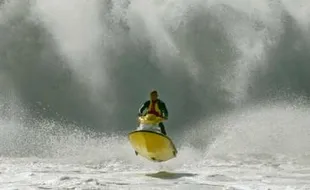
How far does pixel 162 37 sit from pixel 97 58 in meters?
1.97

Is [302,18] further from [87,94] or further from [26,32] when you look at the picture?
[26,32]

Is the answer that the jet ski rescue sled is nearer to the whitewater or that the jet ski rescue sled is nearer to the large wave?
the whitewater

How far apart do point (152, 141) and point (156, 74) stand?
6622 mm

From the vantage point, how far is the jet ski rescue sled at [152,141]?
32.5 feet

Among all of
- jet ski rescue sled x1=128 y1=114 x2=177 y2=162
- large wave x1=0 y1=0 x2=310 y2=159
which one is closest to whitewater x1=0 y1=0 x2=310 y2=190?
large wave x1=0 y1=0 x2=310 y2=159

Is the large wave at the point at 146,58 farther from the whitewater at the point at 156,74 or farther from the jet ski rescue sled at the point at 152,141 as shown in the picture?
the jet ski rescue sled at the point at 152,141

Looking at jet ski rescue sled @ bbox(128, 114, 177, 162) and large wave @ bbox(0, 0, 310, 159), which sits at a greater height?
large wave @ bbox(0, 0, 310, 159)

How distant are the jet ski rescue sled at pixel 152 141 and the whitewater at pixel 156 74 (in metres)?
1.91

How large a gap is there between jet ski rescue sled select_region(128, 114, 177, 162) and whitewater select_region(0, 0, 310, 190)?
191 cm

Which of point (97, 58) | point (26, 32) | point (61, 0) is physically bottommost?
point (97, 58)

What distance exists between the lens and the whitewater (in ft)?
43.0

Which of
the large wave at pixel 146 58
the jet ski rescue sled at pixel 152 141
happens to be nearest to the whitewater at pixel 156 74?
the large wave at pixel 146 58

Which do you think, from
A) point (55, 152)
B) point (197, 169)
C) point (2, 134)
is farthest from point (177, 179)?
point (2, 134)

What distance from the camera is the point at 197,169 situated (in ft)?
33.6
